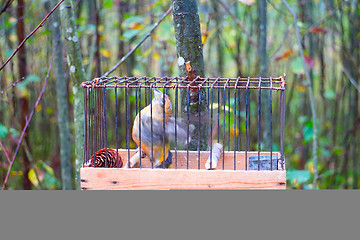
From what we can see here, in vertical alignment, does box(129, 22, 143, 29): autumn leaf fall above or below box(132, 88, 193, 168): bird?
above

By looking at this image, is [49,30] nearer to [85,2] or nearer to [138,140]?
[85,2]

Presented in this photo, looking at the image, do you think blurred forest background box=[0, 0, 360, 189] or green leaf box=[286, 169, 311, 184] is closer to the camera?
green leaf box=[286, 169, 311, 184]

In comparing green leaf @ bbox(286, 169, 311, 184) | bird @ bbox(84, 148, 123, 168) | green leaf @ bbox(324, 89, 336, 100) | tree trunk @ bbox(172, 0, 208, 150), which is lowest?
green leaf @ bbox(286, 169, 311, 184)

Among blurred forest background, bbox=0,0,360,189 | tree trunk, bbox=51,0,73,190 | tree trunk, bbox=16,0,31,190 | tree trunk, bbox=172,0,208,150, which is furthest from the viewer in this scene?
blurred forest background, bbox=0,0,360,189

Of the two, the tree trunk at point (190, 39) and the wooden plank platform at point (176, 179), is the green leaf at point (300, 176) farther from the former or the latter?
the wooden plank platform at point (176, 179)

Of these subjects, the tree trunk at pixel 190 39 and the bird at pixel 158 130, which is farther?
the tree trunk at pixel 190 39

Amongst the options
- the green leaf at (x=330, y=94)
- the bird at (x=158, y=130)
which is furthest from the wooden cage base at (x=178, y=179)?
the green leaf at (x=330, y=94)

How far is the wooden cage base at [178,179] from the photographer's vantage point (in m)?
1.46

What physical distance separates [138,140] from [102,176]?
266mm

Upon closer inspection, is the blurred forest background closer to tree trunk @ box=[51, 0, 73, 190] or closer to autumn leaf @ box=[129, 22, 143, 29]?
autumn leaf @ box=[129, 22, 143, 29]

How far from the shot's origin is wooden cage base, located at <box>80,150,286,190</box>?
1.46 meters

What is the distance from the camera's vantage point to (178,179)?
148cm

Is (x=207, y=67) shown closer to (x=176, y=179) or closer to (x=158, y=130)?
(x=158, y=130)

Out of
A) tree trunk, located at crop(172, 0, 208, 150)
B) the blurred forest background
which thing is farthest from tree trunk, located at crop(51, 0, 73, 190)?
tree trunk, located at crop(172, 0, 208, 150)
